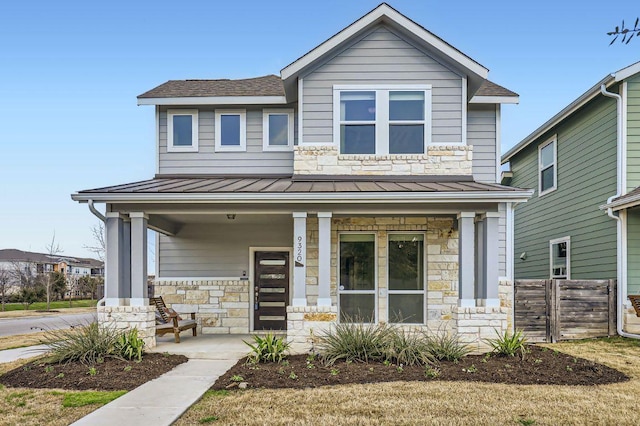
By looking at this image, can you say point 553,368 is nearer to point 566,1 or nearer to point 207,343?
point 566,1

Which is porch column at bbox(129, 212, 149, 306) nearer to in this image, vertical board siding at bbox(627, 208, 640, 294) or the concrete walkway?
the concrete walkway

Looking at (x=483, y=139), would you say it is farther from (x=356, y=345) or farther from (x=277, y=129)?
(x=356, y=345)

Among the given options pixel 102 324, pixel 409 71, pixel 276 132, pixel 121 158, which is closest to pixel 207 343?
pixel 102 324

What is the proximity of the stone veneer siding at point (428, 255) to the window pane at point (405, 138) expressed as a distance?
150 cm

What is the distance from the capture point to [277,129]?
11.7 metres

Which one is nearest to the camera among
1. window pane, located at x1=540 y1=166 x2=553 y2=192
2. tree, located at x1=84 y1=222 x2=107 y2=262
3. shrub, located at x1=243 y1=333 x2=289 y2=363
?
shrub, located at x1=243 y1=333 x2=289 y2=363

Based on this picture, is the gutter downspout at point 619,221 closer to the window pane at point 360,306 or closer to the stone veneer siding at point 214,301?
the window pane at point 360,306

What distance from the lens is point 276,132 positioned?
38.3 feet

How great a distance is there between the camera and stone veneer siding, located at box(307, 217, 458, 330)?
10.4 metres

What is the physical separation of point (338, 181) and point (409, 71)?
115 inches

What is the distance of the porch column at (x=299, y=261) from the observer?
8875 millimetres

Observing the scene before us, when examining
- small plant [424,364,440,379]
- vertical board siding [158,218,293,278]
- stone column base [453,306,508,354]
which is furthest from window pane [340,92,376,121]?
small plant [424,364,440,379]

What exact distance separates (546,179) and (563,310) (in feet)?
17.2

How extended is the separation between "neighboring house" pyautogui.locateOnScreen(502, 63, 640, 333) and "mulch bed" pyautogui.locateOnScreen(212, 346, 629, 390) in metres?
4.23
